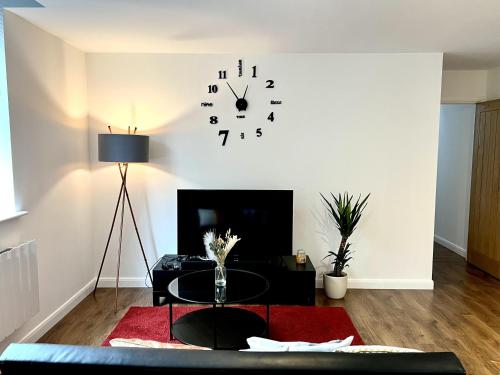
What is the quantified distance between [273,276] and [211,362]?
8.27ft

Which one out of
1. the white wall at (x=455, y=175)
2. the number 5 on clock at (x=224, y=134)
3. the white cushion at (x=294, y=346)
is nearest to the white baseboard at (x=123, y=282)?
the number 5 on clock at (x=224, y=134)

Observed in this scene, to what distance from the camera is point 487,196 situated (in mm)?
4668

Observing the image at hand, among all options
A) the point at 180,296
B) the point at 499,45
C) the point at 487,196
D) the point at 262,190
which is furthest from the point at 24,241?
the point at 487,196

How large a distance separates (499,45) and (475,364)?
113 inches

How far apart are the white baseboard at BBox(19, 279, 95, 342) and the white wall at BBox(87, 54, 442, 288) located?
0.38 metres

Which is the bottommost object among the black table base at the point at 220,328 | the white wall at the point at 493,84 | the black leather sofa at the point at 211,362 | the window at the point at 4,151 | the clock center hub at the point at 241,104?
the black table base at the point at 220,328

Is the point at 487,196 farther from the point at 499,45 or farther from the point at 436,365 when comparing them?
the point at 436,365

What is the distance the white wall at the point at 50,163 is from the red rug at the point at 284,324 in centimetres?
69

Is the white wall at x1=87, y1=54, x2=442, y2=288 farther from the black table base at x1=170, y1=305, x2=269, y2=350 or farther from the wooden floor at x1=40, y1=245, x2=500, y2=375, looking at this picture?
the black table base at x1=170, y1=305, x2=269, y2=350

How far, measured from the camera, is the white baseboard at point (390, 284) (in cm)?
409

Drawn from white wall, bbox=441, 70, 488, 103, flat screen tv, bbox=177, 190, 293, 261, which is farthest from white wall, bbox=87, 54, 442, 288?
white wall, bbox=441, 70, 488, 103

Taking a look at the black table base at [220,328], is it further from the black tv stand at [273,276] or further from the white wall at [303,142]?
the white wall at [303,142]

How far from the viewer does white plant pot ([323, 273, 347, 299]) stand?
3.80m

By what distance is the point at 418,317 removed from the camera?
340cm
